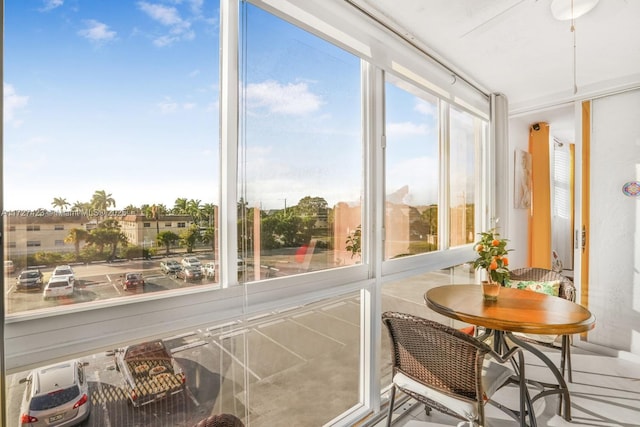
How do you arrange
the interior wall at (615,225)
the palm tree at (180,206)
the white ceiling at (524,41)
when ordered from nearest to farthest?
the palm tree at (180,206) < the white ceiling at (524,41) < the interior wall at (615,225)

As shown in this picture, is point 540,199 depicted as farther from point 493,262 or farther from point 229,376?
point 229,376

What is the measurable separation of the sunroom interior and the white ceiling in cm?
2

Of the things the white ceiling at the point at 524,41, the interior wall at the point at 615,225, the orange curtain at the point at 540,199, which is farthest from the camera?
the orange curtain at the point at 540,199

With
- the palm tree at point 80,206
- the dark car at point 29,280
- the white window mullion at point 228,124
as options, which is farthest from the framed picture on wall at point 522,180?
the dark car at point 29,280

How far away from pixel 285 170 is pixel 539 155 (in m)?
4.24

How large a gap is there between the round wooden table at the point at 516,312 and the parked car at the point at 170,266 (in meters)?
1.52

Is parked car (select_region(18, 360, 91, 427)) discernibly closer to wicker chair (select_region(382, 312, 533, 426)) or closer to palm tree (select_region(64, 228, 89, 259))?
palm tree (select_region(64, 228, 89, 259))

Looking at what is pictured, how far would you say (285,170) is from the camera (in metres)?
1.74

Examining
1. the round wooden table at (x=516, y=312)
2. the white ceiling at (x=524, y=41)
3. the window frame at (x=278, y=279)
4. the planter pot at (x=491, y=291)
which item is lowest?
the round wooden table at (x=516, y=312)

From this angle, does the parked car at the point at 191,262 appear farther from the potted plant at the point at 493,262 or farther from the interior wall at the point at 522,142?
the interior wall at the point at 522,142

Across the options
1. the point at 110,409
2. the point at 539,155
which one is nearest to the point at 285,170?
the point at 110,409

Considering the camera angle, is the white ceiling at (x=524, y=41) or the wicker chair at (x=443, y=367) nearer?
the wicker chair at (x=443, y=367)

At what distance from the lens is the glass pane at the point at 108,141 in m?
1.07

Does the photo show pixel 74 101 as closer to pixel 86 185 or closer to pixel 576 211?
pixel 86 185
